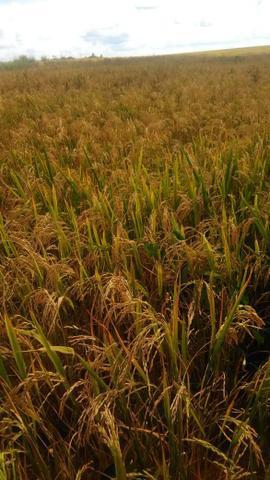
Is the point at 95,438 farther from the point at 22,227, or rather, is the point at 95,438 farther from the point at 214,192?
the point at 214,192

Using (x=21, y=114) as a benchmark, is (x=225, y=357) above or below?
below

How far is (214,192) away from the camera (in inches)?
100

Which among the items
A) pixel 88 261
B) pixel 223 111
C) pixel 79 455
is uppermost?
pixel 223 111

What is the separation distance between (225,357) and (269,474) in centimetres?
42

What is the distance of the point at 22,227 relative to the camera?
2.33m

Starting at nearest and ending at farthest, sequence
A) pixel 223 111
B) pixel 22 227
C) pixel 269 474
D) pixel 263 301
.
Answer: pixel 269 474 < pixel 263 301 < pixel 22 227 < pixel 223 111

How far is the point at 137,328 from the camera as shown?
1345 millimetres

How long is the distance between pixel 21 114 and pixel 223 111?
3.68 metres

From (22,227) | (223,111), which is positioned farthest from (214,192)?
(223,111)

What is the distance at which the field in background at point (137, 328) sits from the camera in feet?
3.74

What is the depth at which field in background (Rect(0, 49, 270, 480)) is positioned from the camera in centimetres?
114

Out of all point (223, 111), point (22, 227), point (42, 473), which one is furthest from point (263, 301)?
point (223, 111)

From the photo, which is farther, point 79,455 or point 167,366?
point 167,366

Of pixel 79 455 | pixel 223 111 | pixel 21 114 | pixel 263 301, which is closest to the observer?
pixel 79 455
